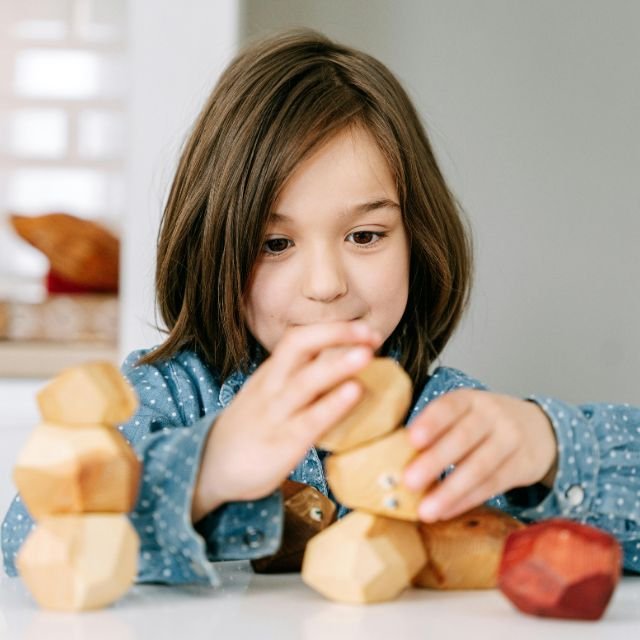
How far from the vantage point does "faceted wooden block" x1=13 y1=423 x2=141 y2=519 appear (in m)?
0.57

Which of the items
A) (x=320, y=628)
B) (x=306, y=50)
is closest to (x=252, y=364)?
(x=306, y=50)

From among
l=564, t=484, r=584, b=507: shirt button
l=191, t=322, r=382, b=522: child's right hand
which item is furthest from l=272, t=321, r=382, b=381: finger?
l=564, t=484, r=584, b=507: shirt button

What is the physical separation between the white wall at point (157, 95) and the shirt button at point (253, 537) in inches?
30.8

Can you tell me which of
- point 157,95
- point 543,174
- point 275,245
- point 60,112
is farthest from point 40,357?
point 543,174

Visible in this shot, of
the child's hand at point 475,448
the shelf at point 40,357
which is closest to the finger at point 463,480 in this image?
the child's hand at point 475,448

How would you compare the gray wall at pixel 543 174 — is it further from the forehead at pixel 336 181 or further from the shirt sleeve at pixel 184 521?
the shirt sleeve at pixel 184 521

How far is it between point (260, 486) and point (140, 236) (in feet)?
2.89

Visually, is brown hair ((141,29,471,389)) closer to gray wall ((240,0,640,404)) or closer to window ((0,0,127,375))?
gray wall ((240,0,640,404))

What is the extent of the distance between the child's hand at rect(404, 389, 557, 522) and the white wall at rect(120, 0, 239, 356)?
81cm

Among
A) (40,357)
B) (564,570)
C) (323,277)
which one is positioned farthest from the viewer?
(40,357)

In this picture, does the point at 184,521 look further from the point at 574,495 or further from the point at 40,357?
the point at 40,357

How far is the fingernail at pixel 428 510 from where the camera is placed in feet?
2.01

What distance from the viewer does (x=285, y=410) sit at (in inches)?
24.3

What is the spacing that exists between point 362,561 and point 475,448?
0.39 ft
